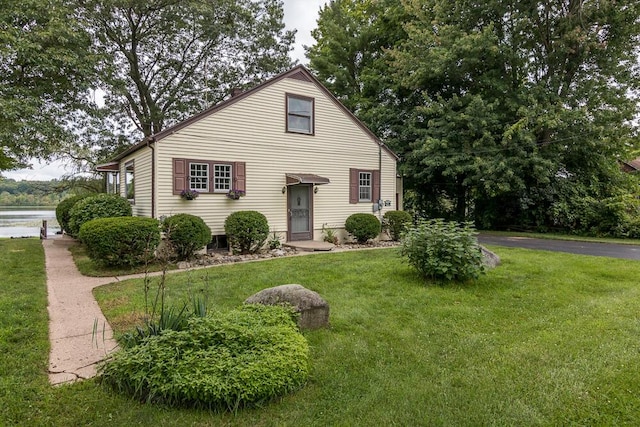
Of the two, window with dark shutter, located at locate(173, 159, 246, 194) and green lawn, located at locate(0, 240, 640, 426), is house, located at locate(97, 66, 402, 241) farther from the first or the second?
green lawn, located at locate(0, 240, 640, 426)

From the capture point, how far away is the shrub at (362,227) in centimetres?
1230

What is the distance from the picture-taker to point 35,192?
21.5 meters

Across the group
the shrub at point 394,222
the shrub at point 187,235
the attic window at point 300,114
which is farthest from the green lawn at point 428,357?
the attic window at point 300,114

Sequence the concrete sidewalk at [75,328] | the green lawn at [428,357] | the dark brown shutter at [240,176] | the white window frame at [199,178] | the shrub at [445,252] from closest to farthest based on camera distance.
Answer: the green lawn at [428,357], the concrete sidewalk at [75,328], the shrub at [445,252], the white window frame at [199,178], the dark brown shutter at [240,176]

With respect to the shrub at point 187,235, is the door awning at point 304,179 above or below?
above

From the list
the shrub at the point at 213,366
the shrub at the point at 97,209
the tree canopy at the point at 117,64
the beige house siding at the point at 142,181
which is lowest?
the shrub at the point at 213,366

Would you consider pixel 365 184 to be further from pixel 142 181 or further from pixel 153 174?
pixel 142 181

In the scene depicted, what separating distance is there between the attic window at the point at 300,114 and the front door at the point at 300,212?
76.5 inches

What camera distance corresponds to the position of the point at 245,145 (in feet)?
36.1

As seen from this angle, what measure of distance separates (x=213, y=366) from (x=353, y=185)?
1102 cm

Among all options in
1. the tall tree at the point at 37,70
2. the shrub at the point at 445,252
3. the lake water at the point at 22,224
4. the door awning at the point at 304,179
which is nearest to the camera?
the shrub at the point at 445,252

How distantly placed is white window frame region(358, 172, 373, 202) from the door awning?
2176mm

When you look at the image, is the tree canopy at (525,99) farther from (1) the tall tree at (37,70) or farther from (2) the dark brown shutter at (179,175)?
(1) the tall tree at (37,70)

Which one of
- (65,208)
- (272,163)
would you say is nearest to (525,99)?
(272,163)
